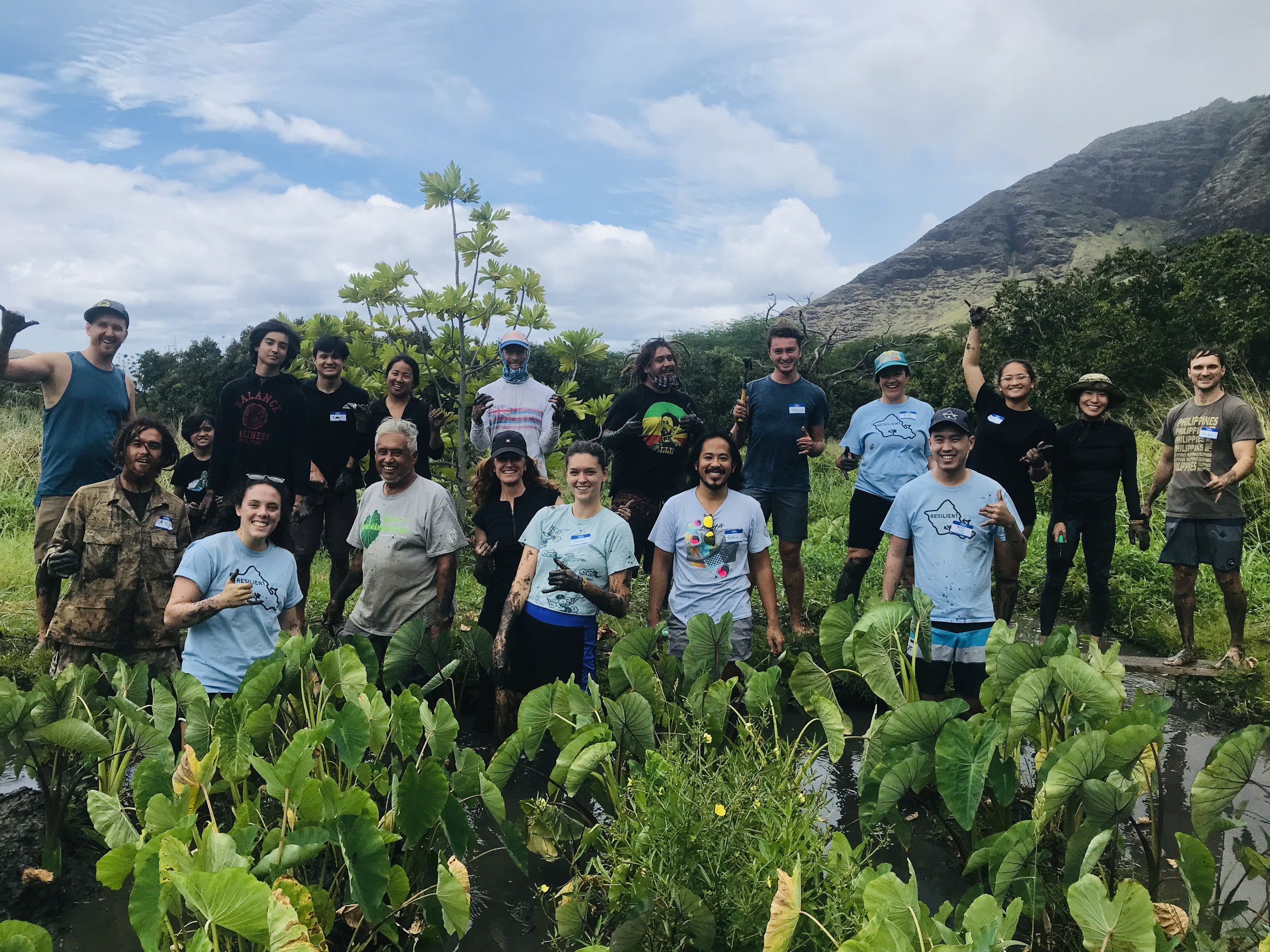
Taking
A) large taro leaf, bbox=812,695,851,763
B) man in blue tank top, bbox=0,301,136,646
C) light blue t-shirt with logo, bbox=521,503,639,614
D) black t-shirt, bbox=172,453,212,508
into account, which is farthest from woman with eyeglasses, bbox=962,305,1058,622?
man in blue tank top, bbox=0,301,136,646

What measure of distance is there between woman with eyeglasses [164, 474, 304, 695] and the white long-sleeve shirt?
195cm

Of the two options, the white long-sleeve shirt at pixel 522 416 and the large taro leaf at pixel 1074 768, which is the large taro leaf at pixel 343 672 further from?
the white long-sleeve shirt at pixel 522 416

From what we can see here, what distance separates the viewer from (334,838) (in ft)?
7.63

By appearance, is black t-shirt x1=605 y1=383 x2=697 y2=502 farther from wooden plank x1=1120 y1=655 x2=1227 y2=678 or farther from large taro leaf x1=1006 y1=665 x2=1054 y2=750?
wooden plank x1=1120 y1=655 x2=1227 y2=678

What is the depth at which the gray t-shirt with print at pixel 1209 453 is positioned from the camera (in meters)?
5.24

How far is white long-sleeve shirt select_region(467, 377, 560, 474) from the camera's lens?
542 centimetres

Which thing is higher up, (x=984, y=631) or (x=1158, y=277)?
(x=1158, y=277)

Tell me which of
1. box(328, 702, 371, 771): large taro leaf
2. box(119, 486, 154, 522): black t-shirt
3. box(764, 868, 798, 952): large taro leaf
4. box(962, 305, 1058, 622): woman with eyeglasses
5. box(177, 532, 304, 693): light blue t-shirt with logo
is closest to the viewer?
box(764, 868, 798, 952): large taro leaf

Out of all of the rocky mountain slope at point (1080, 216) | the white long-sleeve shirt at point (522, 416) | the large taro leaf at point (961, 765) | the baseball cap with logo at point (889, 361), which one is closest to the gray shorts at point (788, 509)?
the baseball cap with logo at point (889, 361)

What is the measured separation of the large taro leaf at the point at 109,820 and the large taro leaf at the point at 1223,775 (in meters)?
3.09

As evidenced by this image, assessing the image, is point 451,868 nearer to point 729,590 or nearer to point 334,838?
point 334,838

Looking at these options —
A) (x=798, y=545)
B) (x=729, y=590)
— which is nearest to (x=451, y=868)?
(x=729, y=590)

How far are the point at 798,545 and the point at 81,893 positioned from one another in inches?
156

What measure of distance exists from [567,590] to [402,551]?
0.91 meters
